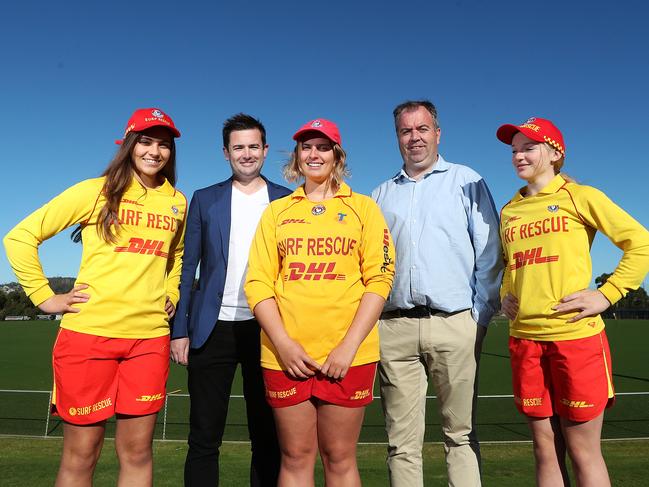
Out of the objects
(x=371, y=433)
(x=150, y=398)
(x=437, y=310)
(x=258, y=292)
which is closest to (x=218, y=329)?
(x=150, y=398)

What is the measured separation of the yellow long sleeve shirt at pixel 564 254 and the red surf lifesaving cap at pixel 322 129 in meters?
1.10

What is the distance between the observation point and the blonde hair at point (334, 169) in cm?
293

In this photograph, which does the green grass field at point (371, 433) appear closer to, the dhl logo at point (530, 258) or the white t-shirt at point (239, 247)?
the white t-shirt at point (239, 247)

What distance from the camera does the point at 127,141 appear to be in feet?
10.2

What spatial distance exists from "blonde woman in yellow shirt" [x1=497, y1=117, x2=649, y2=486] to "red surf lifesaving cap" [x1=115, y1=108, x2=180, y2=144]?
6.32 ft

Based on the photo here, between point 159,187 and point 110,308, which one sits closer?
point 110,308

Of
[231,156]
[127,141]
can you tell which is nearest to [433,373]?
[231,156]

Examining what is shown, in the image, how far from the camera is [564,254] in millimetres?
2953

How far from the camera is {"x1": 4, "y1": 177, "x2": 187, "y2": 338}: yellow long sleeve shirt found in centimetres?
286

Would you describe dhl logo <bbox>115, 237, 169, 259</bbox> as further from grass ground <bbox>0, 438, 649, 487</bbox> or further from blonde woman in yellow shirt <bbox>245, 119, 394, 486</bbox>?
grass ground <bbox>0, 438, 649, 487</bbox>

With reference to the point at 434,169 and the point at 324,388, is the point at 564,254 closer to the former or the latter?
the point at 434,169

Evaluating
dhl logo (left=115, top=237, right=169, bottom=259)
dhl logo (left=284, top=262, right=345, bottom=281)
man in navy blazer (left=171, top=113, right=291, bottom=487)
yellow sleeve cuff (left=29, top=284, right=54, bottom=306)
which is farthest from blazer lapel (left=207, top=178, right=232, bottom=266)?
yellow sleeve cuff (left=29, top=284, right=54, bottom=306)

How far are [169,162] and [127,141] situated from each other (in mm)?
266

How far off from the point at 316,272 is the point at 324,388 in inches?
20.5
